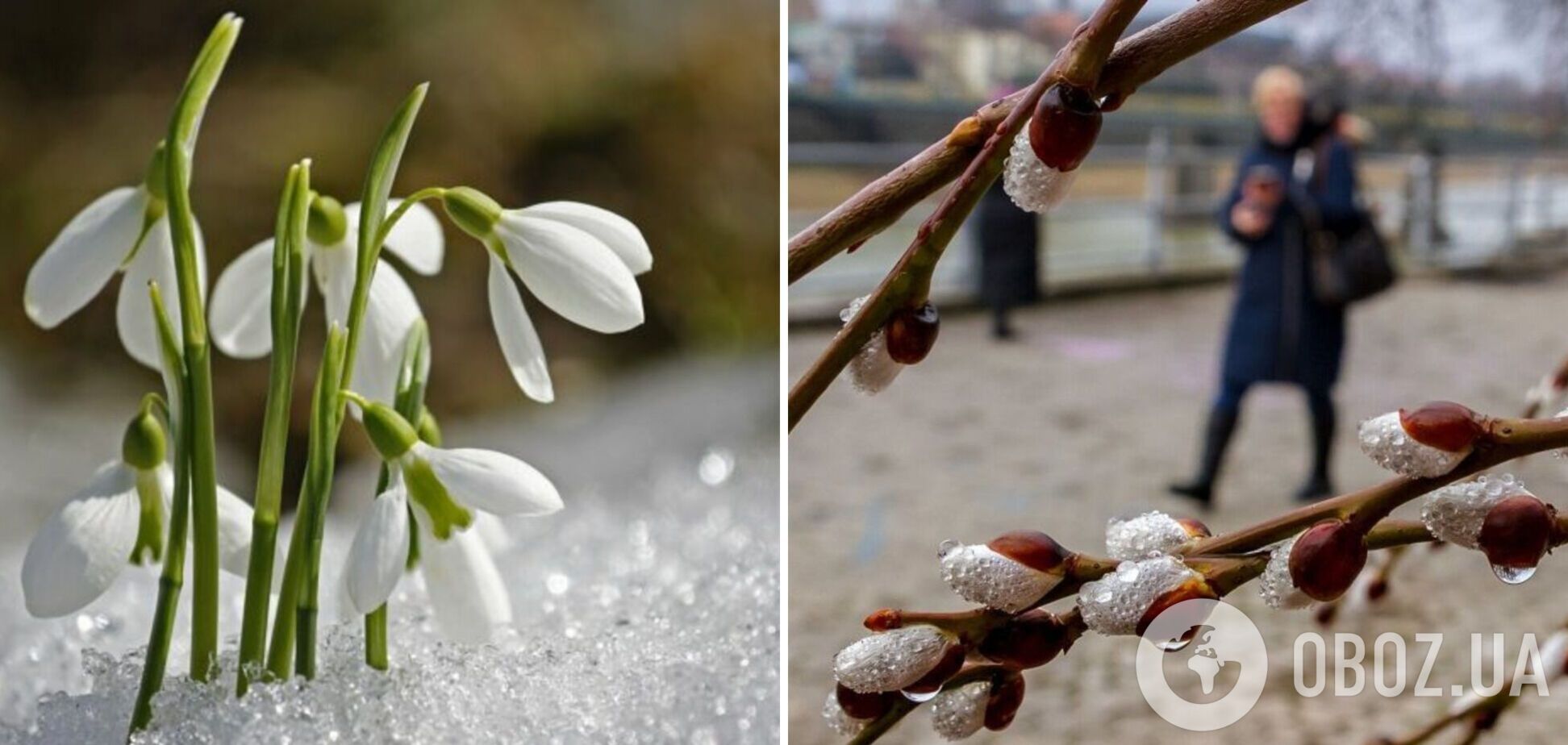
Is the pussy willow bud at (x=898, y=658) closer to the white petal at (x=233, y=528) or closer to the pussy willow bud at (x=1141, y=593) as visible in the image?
the pussy willow bud at (x=1141, y=593)

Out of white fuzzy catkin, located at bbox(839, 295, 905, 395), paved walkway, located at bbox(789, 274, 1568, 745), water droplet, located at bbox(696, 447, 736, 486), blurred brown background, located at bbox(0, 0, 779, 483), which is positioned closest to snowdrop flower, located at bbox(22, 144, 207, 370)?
white fuzzy catkin, located at bbox(839, 295, 905, 395)

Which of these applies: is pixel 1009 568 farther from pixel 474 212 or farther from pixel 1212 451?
pixel 1212 451

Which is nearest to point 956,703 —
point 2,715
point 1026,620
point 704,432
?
point 1026,620

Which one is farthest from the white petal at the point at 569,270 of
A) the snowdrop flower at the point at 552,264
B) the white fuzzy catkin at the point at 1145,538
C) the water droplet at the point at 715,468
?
the water droplet at the point at 715,468

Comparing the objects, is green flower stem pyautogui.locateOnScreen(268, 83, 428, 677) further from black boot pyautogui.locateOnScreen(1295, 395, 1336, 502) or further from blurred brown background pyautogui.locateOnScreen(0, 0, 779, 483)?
black boot pyautogui.locateOnScreen(1295, 395, 1336, 502)

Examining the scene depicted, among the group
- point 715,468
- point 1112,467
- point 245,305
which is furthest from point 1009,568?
point 1112,467
